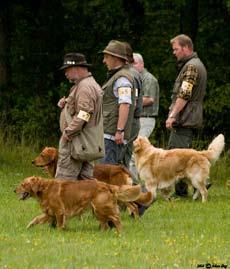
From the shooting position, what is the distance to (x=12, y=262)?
854 centimetres

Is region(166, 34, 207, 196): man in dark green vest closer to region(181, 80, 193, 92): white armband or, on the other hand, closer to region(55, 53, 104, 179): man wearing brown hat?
region(181, 80, 193, 92): white armband

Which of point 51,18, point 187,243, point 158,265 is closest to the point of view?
point 158,265

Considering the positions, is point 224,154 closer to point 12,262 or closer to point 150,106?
point 150,106

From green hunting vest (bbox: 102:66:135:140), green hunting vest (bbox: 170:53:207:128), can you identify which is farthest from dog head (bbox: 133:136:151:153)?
green hunting vest (bbox: 102:66:135:140)

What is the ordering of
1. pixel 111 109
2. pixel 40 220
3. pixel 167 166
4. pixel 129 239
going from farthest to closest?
pixel 167 166 → pixel 111 109 → pixel 40 220 → pixel 129 239

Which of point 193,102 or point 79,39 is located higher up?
point 193,102

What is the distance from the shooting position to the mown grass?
340 inches

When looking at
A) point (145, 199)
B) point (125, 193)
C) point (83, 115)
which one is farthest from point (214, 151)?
point (83, 115)

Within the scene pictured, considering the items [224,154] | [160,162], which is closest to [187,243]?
[160,162]

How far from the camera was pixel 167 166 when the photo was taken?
1348cm

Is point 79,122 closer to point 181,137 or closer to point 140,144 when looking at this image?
point 140,144

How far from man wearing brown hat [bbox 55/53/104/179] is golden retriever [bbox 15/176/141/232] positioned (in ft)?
1.07

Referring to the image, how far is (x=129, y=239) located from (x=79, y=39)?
50.6 feet

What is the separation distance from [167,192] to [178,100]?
4.59 ft
